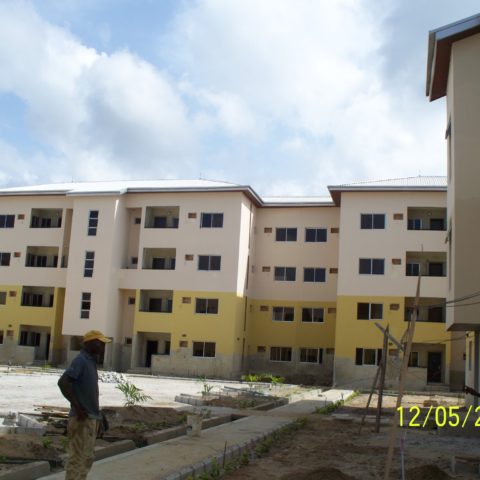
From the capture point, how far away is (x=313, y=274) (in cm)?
4359

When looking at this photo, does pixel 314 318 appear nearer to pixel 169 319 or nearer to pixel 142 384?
pixel 169 319

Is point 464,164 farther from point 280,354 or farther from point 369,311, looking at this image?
point 280,354

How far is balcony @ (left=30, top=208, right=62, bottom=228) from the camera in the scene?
4735 cm

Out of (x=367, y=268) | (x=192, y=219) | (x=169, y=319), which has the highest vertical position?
(x=192, y=219)

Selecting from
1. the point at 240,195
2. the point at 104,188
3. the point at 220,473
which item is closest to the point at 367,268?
the point at 240,195

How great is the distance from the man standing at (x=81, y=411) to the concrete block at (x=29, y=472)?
1.63 m

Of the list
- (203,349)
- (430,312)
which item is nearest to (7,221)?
(203,349)

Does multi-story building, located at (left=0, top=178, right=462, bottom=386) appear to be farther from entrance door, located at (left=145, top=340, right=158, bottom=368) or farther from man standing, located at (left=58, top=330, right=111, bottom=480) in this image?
man standing, located at (left=58, top=330, right=111, bottom=480)

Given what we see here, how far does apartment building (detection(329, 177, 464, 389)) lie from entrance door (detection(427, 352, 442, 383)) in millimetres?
60

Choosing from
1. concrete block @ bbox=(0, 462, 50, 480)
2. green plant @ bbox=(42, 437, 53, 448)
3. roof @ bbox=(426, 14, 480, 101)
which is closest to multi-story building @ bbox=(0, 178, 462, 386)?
roof @ bbox=(426, 14, 480, 101)

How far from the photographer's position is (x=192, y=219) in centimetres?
4291

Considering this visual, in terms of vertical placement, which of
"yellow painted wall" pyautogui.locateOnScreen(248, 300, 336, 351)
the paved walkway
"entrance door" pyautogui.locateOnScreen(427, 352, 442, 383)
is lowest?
the paved walkway

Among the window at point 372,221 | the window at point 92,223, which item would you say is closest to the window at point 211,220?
the window at point 92,223

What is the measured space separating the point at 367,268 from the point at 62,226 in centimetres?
2156
